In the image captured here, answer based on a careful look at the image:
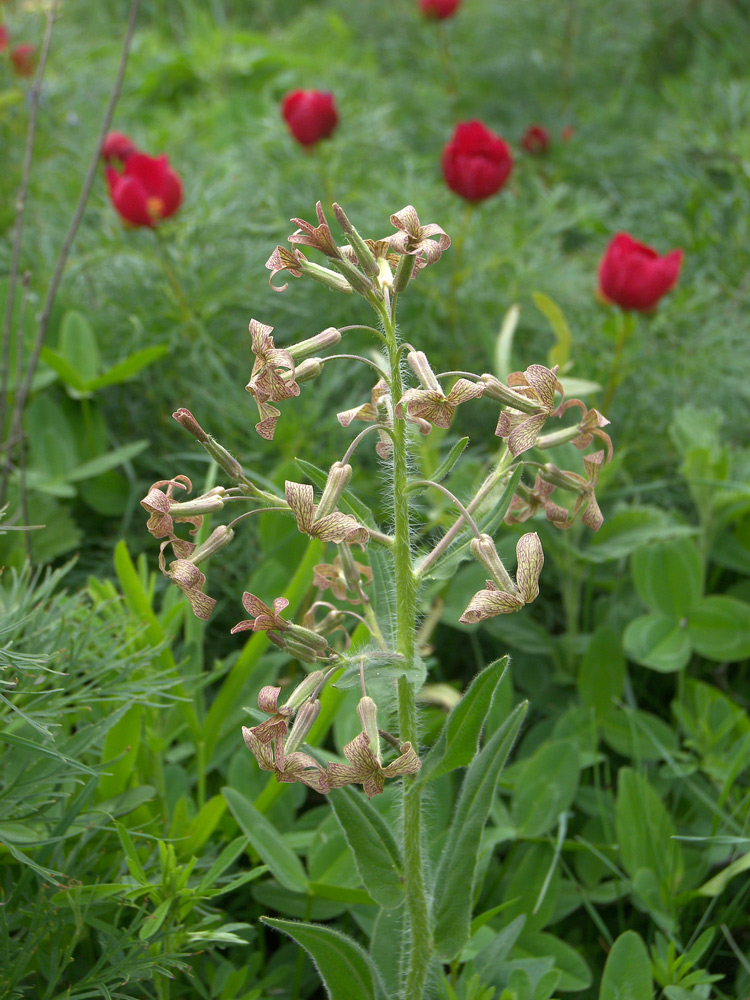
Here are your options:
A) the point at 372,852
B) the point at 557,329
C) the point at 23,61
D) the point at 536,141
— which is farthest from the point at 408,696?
the point at 23,61

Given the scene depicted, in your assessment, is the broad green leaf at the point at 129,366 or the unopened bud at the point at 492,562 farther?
the broad green leaf at the point at 129,366

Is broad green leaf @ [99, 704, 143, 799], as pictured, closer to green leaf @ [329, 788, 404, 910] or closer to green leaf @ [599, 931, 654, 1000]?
green leaf @ [329, 788, 404, 910]

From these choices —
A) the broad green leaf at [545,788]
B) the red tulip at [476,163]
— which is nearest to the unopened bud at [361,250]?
the broad green leaf at [545,788]

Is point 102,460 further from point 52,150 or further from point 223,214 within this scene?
point 52,150

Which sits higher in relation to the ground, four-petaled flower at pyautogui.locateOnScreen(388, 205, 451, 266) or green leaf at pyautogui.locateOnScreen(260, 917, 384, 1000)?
four-petaled flower at pyautogui.locateOnScreen(388, 205, 451, 266)

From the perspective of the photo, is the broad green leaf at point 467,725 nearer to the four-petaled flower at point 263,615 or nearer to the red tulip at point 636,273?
the four-petaled flower at point 263,615

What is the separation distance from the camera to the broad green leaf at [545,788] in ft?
3.85

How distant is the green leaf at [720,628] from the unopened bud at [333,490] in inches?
35.6

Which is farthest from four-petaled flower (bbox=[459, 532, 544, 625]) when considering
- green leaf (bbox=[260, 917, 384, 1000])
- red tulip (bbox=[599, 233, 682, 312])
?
red tulip (bbox=[599, 233, 682, 312])

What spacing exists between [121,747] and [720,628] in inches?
36.4

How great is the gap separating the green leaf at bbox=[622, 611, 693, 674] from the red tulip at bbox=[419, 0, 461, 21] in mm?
2222

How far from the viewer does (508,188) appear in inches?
102

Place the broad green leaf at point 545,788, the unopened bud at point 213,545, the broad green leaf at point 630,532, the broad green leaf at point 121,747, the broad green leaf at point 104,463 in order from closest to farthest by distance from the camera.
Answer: the unopened bud at point 213,545, the broad green leaf at point 121,747, the broad green leaf at point 545,788, the broad green leaf at point 630,532, the broad green leaf at point 104,463

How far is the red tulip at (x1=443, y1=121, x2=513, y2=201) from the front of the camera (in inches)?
75.5
